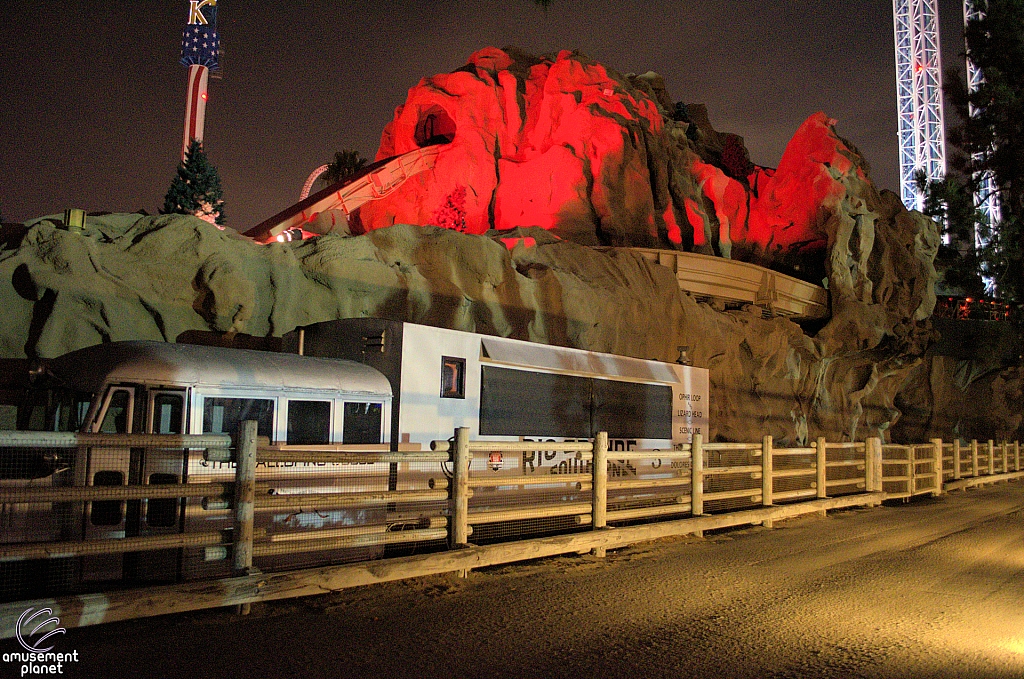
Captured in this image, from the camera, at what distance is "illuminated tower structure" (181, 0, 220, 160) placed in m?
62.0

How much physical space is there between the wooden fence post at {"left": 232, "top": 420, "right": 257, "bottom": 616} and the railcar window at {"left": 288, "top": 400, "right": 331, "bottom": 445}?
283 cm

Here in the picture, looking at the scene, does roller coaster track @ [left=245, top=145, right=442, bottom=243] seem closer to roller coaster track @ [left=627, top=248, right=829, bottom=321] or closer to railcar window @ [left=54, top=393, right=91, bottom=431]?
roller coaster track @ [left=627, top=248, right=829, bottom=321]

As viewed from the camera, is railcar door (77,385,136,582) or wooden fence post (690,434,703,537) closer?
railcar door (77,385,136,582)

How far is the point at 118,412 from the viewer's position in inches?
335

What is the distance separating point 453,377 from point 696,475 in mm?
4185

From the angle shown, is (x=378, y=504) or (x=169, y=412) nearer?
(x=378, y=504)

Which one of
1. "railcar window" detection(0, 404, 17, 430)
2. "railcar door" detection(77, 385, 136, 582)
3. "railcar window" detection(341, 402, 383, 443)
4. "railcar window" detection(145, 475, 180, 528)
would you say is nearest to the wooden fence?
"railcar window" detection(341, 402, 383, 443)

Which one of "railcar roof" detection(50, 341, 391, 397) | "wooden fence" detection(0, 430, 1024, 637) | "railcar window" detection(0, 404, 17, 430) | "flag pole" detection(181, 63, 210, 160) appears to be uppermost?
"flag pole" detection(181, 63, 210, 160)

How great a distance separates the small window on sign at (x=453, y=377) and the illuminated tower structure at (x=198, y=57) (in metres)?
56.5

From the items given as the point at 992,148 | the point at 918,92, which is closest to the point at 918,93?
the point at 918,92

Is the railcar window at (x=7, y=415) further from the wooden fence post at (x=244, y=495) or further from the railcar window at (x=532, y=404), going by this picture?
the wooden fence post at (x=244, y=495)

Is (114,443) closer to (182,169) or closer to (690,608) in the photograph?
(690,608)

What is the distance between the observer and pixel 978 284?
43375mm

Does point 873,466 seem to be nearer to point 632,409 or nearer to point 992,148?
point 632,409
